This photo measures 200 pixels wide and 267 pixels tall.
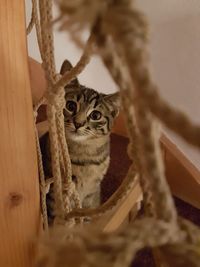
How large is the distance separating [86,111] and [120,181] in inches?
14.0

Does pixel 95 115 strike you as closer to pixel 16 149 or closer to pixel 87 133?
pixel 87 133

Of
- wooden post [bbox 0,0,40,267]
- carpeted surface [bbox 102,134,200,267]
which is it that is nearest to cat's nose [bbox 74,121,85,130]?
carpeted surface [bbox 102,134,200,267]

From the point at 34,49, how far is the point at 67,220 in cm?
89

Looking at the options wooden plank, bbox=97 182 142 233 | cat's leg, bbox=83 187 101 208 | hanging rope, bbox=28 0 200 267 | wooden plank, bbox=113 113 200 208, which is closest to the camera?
hanging rope, bbox=28 0 200 267

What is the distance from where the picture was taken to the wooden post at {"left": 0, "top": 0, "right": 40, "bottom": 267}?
13.8 inches

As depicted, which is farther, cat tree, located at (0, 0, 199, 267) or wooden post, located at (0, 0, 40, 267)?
wooden post, located at (0, 0, 40, 267)

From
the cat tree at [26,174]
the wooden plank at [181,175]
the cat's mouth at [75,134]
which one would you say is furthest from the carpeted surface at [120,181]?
the cat tree at [26,174]

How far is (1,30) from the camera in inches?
13.3

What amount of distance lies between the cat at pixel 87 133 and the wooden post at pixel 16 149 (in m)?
0.41

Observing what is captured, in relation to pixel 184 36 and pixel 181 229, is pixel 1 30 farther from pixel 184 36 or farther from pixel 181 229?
pixel 184 36

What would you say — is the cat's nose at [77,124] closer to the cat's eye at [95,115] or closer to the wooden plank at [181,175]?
the cat's eye at [95,115]

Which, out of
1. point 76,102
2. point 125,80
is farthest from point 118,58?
point 76,102

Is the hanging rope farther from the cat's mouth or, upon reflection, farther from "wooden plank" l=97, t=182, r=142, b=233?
the cat's mouth

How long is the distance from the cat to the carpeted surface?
152mm
